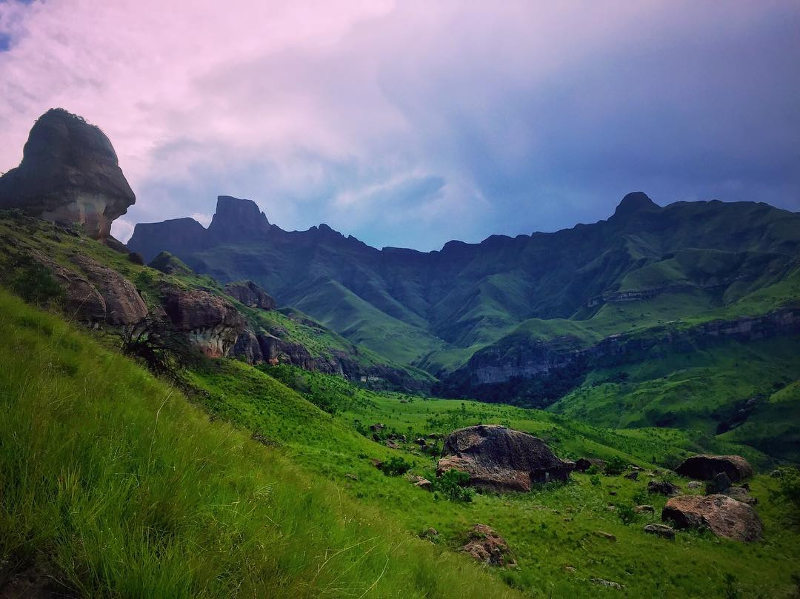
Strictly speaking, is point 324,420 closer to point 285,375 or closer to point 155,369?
point 285,375

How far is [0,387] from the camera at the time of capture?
3660 millimetres

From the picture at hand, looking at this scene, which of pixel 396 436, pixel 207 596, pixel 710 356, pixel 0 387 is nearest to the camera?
pixel 207 596

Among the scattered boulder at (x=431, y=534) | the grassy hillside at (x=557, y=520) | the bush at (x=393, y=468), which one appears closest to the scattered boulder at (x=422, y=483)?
the grassy hillside at (x=557, y=520)

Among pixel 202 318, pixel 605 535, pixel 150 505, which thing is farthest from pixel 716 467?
pixel 202 318

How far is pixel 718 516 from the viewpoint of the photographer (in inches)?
981

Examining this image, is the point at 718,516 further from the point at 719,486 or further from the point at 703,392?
the point at 703,392

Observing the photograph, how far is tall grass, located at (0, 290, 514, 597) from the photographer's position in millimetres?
2316

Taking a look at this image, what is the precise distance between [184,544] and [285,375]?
2808 inches

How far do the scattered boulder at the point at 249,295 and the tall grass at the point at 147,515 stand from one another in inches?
6333

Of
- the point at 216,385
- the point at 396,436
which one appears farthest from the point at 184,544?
the point at 396,436

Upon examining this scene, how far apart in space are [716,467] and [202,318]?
62.4 metres

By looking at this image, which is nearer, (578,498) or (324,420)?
(578,498)

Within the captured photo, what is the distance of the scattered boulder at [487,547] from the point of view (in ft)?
59.3

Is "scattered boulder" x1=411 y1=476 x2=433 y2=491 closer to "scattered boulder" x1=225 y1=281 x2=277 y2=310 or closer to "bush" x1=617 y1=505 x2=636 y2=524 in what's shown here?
"bush" x1=617 y1=505 x2=636 y2=524
